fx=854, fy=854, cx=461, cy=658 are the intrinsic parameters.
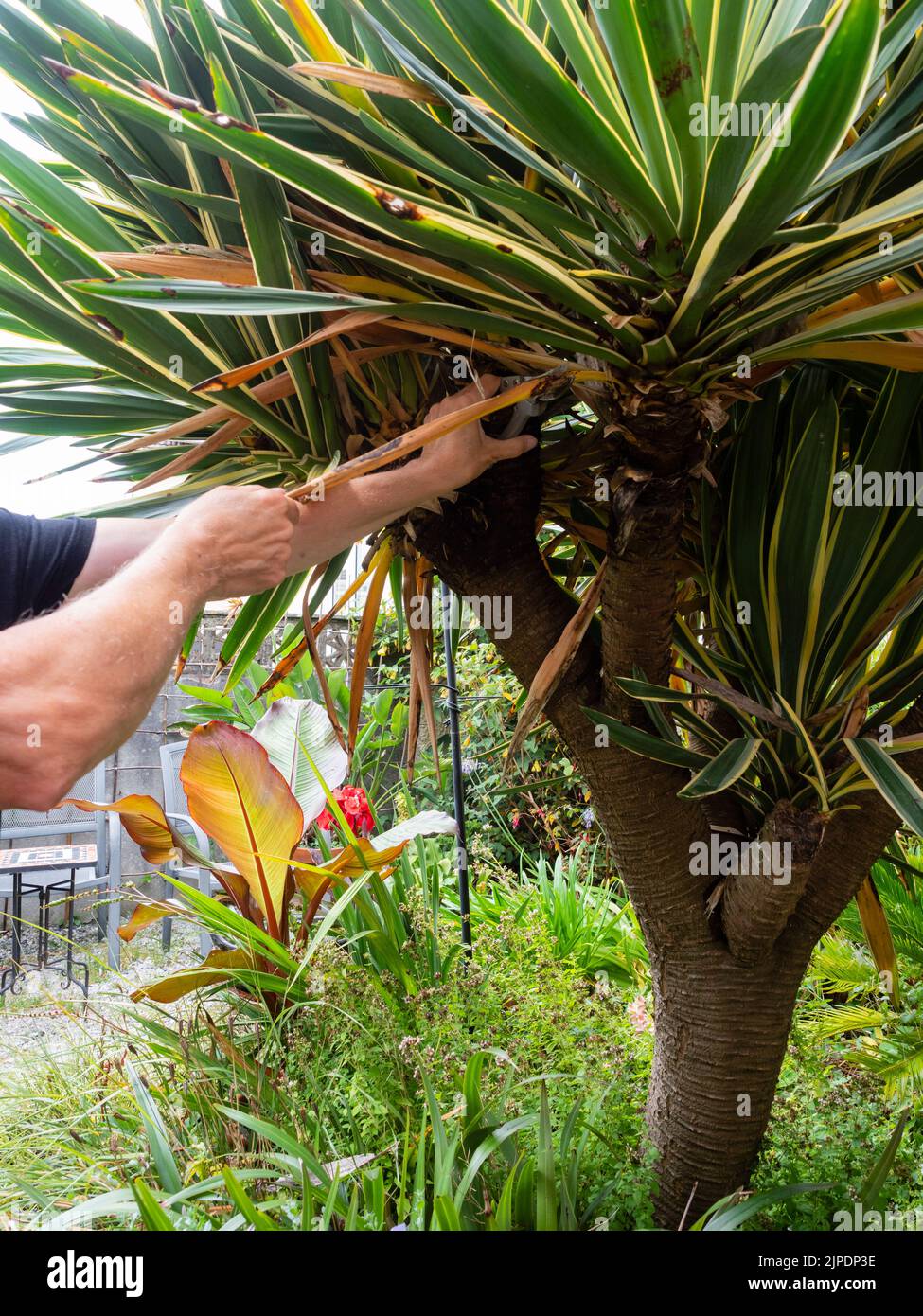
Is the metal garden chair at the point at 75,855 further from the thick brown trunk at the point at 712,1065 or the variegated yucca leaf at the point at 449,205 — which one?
the variegated yucca leaf at the point at 449,205

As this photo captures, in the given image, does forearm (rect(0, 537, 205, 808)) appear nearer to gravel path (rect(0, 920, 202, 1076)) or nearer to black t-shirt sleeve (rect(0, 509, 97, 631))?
black t-shirt sleeve (rect(0, 509, 97, 631))

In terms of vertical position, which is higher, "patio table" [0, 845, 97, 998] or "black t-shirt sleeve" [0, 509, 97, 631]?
"black t-shirt sleeve" [0, 509, 97, 631]

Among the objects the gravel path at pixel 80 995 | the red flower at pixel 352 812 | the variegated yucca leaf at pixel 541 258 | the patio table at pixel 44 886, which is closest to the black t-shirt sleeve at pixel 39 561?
the variegated yucca leaf at pixel 541 258

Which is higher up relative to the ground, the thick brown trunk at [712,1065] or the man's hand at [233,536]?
the man's hand at [233,536]

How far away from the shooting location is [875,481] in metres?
0.93

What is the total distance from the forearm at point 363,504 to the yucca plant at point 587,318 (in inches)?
1.7

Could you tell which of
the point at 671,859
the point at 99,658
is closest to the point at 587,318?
the point at 99,658

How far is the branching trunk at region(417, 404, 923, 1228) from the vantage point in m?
0.97

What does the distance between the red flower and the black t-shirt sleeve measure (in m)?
1.57

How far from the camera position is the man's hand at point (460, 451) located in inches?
34.4

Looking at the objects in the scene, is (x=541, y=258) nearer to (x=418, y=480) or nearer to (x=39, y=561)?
(x=418, y=480)

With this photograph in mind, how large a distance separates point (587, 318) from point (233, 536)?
39 centimetres

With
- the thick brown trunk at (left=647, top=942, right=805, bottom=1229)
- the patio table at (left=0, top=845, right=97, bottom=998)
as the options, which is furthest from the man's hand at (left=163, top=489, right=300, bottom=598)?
the patio table at (left=0, top=845, right=97, bottom=998)
